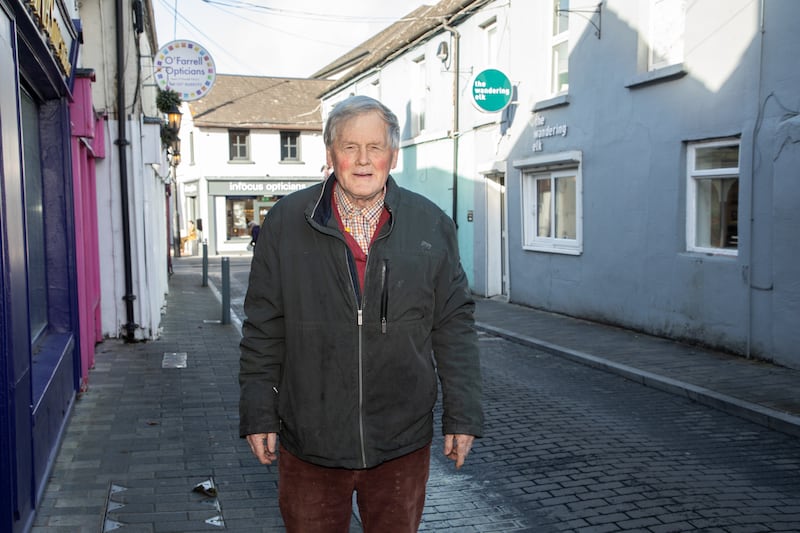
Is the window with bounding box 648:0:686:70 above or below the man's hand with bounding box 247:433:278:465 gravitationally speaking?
above

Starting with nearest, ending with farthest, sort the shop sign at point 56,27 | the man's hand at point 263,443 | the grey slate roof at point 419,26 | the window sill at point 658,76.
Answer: the man's hand at point 263,443
the shop sign at point 56,27
the window sill at point 658,76
the grey slate roof at point 419,26

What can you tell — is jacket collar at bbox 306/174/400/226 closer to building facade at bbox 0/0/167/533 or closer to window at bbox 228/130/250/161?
building facade at bbox 0/0/167/533

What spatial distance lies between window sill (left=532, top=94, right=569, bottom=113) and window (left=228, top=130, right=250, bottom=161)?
1051 inches

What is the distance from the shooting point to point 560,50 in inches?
529

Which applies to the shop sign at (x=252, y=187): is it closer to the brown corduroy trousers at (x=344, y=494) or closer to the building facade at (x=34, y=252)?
the building facade at (x=34, y=252)

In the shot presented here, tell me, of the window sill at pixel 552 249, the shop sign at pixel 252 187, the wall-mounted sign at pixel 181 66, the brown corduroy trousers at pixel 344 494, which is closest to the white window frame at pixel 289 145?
the shop sign at pixel 252 187

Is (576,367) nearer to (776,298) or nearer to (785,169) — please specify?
(776,298)

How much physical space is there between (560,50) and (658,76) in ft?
10.7

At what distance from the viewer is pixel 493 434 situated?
6.38 metres

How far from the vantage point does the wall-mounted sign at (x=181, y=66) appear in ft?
38.3

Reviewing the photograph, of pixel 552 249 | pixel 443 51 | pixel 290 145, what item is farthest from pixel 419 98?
pixel 290 145

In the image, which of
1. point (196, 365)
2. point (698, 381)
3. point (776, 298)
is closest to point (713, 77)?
point (776, 298)

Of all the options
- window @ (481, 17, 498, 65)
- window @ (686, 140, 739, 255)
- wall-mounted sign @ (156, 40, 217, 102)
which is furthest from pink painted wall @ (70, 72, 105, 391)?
window @ (481, 17, 498, 65)

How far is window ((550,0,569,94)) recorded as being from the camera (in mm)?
13156
